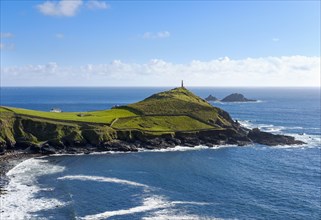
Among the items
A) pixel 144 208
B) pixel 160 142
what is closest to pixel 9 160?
pixel 160 142

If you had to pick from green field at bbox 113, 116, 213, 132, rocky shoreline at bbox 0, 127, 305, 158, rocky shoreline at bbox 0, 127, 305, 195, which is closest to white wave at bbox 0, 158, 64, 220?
rocky shoreline at bbox 0, 127, 305, 195

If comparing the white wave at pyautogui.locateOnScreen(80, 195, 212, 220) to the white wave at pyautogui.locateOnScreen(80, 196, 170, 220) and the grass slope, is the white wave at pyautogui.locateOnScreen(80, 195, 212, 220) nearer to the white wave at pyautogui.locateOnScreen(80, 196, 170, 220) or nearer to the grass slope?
the white wave at pyautogui.locateOnScreen(80, 196, 170, 220)

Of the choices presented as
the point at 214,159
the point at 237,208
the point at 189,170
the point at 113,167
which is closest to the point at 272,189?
the point at 237,208

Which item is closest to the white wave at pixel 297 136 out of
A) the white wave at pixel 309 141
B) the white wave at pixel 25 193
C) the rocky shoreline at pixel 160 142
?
the white wave at pixel 309 141

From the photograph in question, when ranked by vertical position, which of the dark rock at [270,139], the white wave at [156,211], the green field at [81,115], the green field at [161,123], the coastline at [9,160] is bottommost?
the white wave at [156,211]

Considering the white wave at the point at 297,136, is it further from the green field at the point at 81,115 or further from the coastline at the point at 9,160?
the coastline at the point at 9,160

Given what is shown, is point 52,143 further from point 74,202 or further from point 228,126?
point 228,126

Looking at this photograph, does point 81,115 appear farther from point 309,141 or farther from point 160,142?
point 309,141
